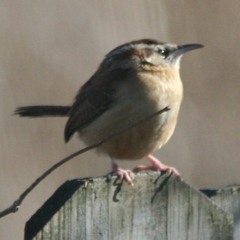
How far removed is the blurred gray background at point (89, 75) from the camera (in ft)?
17.4

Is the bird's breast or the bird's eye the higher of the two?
the bird's eye

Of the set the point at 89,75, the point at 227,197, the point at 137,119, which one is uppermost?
the point at 89,75

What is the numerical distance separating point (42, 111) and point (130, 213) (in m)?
2.75

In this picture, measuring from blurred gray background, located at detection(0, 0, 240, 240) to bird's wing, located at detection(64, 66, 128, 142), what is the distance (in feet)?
1.96

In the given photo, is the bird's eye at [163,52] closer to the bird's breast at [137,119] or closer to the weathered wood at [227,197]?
the bird's breast at [137,119]

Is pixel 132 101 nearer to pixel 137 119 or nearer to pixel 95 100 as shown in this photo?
pixel 137 119

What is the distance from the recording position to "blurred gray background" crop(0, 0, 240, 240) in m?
5.29

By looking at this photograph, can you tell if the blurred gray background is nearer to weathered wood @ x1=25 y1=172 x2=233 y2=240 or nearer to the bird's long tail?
the bird's long tail

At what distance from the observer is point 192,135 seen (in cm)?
591

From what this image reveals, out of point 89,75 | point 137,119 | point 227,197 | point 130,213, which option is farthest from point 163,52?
point 130,213


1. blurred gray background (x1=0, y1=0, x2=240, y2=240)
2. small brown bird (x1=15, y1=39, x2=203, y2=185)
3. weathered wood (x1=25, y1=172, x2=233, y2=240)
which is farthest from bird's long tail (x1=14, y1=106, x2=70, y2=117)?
weathered wood (x1=25, y1=172, x2=233, y2=240)

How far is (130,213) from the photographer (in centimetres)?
254

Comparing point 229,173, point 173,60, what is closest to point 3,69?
point 173,60

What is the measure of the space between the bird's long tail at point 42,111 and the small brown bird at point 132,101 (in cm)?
37
